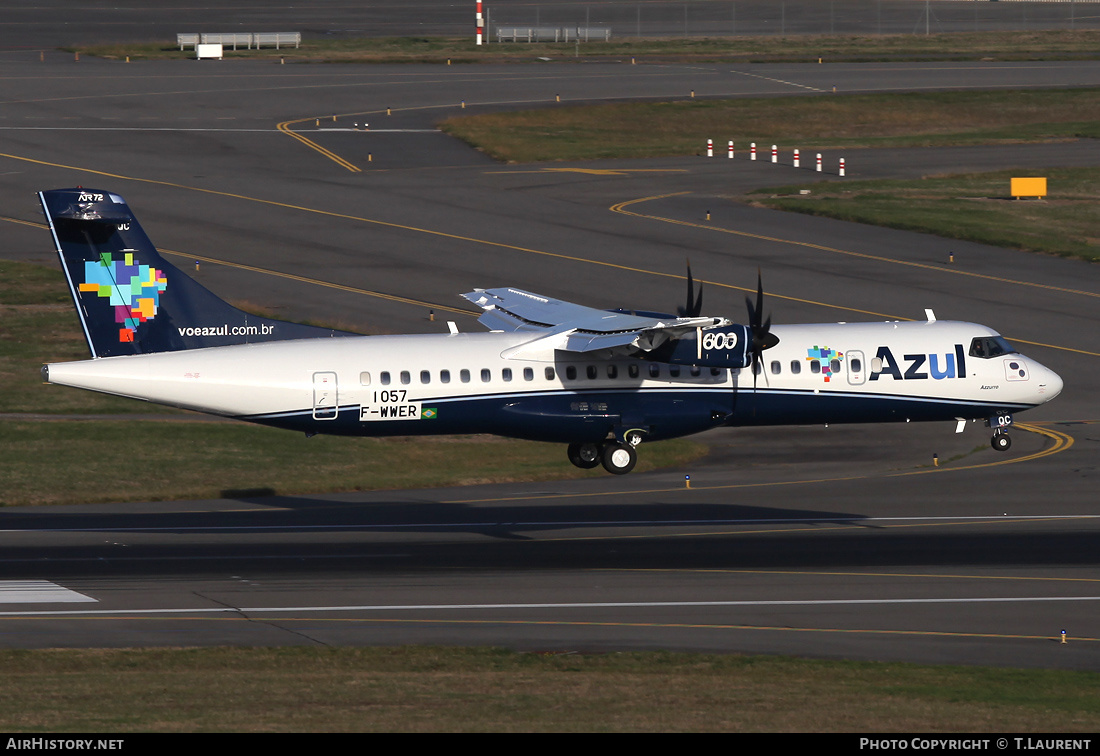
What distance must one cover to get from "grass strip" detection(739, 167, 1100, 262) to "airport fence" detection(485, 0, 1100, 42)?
57492mm

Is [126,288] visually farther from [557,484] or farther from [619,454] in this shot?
[557,484]

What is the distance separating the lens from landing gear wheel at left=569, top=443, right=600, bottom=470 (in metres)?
46.9

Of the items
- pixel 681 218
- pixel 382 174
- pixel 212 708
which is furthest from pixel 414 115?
pixel 212 708

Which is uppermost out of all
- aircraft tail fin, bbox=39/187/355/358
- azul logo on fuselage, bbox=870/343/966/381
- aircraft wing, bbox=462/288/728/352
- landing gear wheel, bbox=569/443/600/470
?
aircraft tail fin, bbox=39/187/355/358

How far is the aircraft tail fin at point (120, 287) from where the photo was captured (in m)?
44.3

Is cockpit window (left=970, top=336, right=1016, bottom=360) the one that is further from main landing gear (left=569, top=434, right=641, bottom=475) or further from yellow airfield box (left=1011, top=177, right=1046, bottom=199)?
yellow airfield box (left=1011, top=177, right=1046, bottom=199)

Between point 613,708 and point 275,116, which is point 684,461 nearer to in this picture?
point 613,708

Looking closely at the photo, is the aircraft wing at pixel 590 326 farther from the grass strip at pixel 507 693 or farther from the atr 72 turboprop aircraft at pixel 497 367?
the grass strip at pixel 507 693

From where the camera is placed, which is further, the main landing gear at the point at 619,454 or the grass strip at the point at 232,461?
the grass strip at the point at 232,461

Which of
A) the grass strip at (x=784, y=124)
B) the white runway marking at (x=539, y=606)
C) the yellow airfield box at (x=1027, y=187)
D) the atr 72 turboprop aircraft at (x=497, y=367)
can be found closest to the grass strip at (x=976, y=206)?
the yellow airfield box at (x=1027, y=187)

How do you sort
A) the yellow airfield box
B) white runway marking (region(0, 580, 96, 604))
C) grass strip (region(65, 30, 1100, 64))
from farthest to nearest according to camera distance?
grass strip (region(65, 30, 1100, 64))
the yellow airfield box
white runway marking (region(0, 580, 96, 604))

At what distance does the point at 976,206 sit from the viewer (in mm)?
88000

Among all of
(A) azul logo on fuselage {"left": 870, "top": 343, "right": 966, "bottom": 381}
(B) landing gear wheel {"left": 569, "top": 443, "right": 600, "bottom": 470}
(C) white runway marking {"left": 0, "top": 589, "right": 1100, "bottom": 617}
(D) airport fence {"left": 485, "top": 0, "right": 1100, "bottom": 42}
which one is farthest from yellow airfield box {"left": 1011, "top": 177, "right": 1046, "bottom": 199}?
(D) airport fence {"left": 485, "top": 0, "right": 1100, "bottom": 42}

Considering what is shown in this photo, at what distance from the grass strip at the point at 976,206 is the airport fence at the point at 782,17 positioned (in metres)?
57.5
